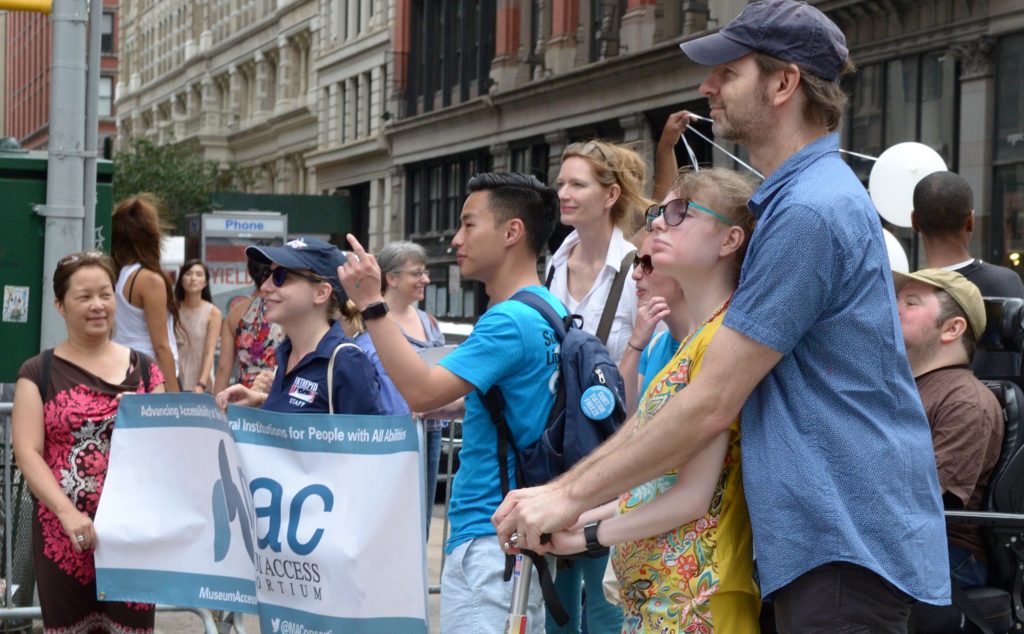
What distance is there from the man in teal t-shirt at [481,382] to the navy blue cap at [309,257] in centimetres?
85

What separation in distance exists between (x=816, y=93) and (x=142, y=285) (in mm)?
6822

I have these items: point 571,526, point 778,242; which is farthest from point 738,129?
point 571,526

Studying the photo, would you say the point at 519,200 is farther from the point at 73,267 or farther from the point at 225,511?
the point at 73,267

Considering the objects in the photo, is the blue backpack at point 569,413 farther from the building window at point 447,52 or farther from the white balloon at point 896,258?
the building window at point 447,52

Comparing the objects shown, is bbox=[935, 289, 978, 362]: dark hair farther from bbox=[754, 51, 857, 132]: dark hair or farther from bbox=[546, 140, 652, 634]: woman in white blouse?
bbox=[754, 51, 857, 132]: dark hair

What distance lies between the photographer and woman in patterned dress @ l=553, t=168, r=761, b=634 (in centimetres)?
320

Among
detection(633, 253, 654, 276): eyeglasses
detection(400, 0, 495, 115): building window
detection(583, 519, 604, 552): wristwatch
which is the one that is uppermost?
detection(400, 0, 495, 115): building window

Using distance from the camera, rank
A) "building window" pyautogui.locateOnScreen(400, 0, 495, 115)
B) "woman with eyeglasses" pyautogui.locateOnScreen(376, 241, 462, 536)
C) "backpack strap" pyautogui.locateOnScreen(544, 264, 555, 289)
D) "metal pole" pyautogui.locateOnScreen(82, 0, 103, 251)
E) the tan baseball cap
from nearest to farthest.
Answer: the tan baseball cap, "backpack strap" pyautogui.locateOnScreen(544, 264, 555, 289), "metal pole" pyautogui.locateOnScreen(82, 0, 103, 251), "woman with eyeglasses" pyautogui.locateOnScreen(376, 241, 462, 536), "building window" pyautogui.locateOnScreen(400, 0, 495, 115)

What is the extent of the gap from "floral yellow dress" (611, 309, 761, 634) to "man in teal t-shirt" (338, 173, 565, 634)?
1.16m

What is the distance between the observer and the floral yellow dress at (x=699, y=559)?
10.5 ft

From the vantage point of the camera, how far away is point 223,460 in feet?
17.9

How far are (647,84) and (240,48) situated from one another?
47.2 m

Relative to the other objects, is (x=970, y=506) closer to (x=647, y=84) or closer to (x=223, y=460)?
(x=223, y=460)

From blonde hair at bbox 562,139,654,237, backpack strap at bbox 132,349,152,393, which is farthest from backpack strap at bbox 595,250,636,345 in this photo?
backpack strap at bbox 132,349,152,393
